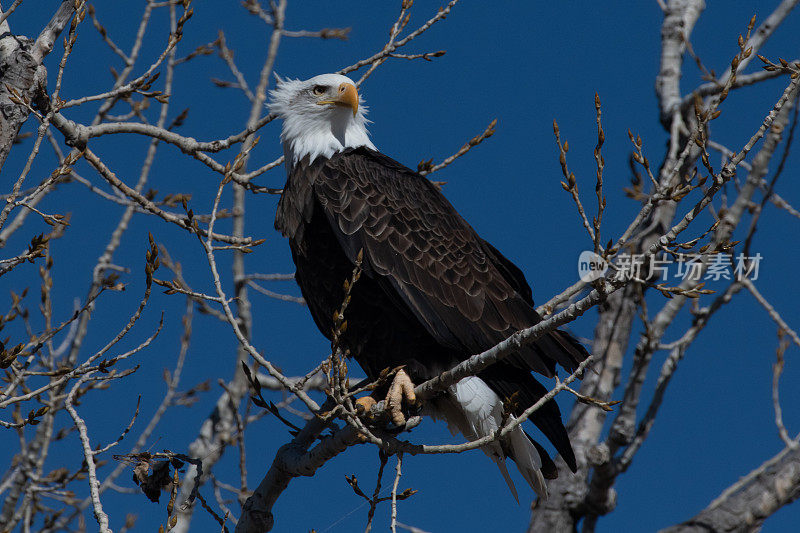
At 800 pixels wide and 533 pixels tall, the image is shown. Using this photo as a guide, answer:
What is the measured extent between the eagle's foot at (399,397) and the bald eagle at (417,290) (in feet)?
0.64

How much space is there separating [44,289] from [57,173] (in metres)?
1.70

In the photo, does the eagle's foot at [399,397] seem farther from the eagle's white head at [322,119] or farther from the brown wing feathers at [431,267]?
the eagle's white head at [322,119]

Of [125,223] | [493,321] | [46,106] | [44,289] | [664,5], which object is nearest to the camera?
[46,106]

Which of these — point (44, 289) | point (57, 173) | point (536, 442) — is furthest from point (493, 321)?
point (44, 289)

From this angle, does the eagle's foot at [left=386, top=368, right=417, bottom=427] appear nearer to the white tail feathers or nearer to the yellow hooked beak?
the white tail feathers

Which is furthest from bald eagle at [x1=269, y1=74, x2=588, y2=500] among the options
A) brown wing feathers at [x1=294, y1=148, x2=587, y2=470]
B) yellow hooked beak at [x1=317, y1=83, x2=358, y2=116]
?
yellow hooked beak at [x1=317, y1=83, x2=358, y2=116]

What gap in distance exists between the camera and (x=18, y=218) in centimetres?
479

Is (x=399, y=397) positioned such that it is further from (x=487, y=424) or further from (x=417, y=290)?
(x=487, y=424)

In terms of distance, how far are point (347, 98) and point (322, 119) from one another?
175 mm

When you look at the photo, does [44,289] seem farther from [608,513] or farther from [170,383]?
[608,513]

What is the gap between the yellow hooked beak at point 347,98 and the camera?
15.4 feet

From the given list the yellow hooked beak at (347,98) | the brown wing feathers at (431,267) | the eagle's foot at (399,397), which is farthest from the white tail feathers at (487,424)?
the yellow hooked beak at (347,98)

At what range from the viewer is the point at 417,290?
3988mm

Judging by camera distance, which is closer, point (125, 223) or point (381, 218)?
point (381, 218)
